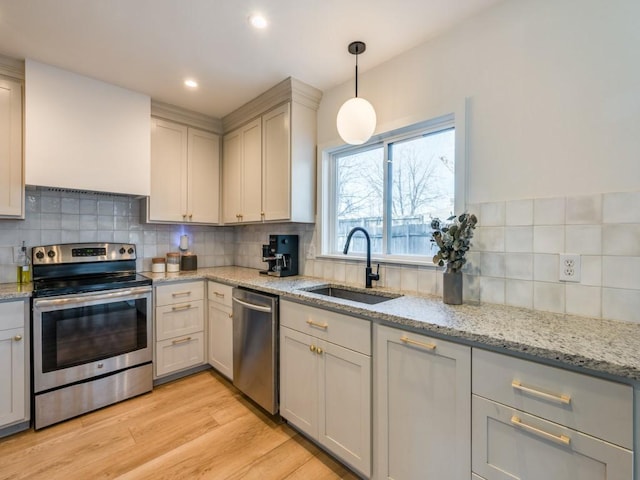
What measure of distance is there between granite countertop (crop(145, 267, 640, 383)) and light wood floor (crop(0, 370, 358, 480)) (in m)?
0.88

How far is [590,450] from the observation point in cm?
87

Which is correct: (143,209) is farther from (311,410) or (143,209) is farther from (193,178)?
(311,410)

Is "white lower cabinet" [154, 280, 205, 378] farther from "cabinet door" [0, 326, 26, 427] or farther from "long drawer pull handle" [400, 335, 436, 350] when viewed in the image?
"long drawer pull handle" [400, 335, 436, 350]

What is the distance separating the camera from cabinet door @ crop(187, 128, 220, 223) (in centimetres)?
293

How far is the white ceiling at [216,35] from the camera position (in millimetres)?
1552

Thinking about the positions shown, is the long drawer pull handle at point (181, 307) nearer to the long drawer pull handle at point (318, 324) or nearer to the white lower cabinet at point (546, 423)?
the long drawer pull handle at point (318, 324)

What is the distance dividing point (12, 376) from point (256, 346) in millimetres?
1450

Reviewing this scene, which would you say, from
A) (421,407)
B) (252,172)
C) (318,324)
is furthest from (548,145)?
(252,172)

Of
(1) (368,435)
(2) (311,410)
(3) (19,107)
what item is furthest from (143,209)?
(1) (368,435)

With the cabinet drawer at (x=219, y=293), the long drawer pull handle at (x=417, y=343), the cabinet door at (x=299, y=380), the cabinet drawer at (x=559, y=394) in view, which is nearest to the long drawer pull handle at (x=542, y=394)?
the cabinet drawer at (x=559, y=394)

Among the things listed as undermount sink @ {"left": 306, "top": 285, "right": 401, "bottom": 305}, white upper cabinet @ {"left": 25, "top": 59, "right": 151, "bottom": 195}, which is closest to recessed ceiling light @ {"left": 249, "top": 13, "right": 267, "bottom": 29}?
white upper cabinet @ {"left": 25, "top": 59, "right": 151, "bottom": 195}

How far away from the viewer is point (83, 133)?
7.25 feet

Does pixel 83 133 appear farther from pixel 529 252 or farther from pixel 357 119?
pixel 529 252

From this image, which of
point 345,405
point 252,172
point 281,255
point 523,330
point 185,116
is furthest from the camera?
point 185,116
